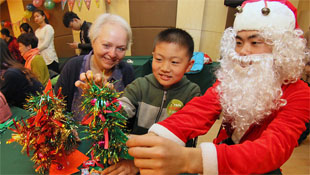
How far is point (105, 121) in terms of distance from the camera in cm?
65

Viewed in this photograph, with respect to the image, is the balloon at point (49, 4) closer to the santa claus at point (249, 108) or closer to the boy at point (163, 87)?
the boy at point (163, 87)

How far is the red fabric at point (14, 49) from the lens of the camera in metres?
2.81

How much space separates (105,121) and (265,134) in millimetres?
623

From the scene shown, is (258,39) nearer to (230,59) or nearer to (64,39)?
(230,59)

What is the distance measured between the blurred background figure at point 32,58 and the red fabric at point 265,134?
92.4 inches

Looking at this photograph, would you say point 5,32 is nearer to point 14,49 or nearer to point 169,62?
point 14,49

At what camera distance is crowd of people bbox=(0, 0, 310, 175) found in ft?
2.09

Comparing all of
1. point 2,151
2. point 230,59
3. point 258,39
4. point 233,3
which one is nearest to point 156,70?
point 230,59

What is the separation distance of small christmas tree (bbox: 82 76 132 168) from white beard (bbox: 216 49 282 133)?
578 mm

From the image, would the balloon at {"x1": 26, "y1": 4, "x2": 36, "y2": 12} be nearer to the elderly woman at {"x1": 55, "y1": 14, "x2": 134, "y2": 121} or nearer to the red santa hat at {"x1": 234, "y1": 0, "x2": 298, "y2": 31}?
the elderly woman at {"x1": 55, "y1": 14, "x2": 134, "y2": 121}

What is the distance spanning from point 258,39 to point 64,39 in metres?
4.03

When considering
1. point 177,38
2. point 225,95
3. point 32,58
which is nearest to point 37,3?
point 32,58

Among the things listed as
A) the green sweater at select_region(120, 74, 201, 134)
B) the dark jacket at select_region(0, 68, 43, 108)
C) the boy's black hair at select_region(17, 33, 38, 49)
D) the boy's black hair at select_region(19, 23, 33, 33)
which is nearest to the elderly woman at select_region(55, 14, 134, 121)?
the green sweater at select_region(120, 74, 201, 134)

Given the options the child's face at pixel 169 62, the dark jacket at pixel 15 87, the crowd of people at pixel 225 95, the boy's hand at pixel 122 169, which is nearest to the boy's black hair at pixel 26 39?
the dark jacket at pixel 15 87
